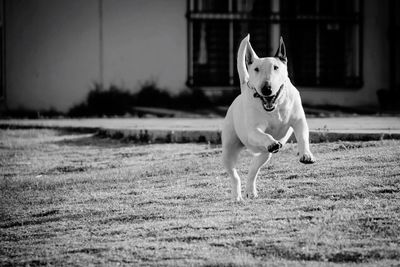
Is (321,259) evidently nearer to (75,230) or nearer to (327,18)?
(75,230)

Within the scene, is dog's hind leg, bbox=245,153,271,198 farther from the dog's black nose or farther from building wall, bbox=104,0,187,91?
building wall, bbox=104,0,187,91

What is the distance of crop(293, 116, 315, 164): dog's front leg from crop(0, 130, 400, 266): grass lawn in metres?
0.41

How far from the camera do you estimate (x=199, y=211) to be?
645 centimetres

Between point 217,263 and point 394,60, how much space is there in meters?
15.9

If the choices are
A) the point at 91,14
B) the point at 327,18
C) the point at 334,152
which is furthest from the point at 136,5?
the point at 334,152

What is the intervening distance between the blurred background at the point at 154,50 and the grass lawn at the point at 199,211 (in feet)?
28.1

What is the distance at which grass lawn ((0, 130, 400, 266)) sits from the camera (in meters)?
5.05

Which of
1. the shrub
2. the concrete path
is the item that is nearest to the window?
the shrub

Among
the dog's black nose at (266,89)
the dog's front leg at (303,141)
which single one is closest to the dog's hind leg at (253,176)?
the dog's front leg at (303,141)

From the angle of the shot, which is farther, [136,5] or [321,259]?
[136,5]

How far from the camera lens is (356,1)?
19641mm

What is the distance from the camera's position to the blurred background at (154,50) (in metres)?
18.8

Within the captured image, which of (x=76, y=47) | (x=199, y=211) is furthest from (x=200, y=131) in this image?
(x=76, y=47)

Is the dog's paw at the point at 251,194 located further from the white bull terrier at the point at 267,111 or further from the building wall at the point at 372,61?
the building wall at the point at 372,61
